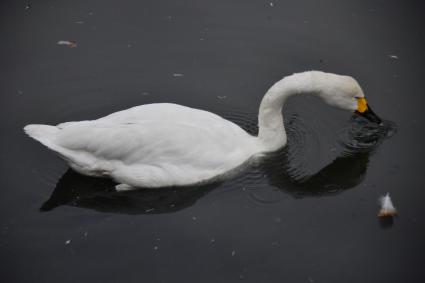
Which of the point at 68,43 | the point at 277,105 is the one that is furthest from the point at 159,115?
the point at 68,43

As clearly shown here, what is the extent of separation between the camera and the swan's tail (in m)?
8.70

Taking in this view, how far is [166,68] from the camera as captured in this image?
1117 centimetres

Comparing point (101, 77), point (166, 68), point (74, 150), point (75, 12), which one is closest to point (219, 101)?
point (166, 68)

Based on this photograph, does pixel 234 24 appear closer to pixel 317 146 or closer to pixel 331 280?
pixel 317 146

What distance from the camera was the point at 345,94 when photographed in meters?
9.20

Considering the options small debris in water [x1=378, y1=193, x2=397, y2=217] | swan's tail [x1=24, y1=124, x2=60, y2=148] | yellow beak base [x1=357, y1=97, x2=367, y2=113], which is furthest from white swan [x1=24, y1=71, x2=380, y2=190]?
small debris in water [x1=378, y1=193, x2=397, y2=217]

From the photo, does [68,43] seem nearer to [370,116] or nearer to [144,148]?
[144,148]

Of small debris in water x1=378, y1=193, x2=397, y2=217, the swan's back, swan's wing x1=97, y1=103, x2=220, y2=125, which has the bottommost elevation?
small debris in water x1=378, y1=193, x2=397, y2=217

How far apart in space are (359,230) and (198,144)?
2445 mm

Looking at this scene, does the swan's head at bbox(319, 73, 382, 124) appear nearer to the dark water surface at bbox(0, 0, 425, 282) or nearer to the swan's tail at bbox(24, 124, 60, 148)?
the dark water surface at bbox(0, 0, 425, 282)

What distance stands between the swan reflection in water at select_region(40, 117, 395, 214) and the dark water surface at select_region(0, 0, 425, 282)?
2 centimetres

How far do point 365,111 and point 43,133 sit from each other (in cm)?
468

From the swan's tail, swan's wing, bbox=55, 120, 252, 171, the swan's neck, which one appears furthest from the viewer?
the swan's neck

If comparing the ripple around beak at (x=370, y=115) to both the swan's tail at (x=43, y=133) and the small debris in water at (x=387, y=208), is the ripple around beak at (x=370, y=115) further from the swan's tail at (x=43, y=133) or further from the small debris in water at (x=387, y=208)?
the swan's tail at (x=43, y=133)
